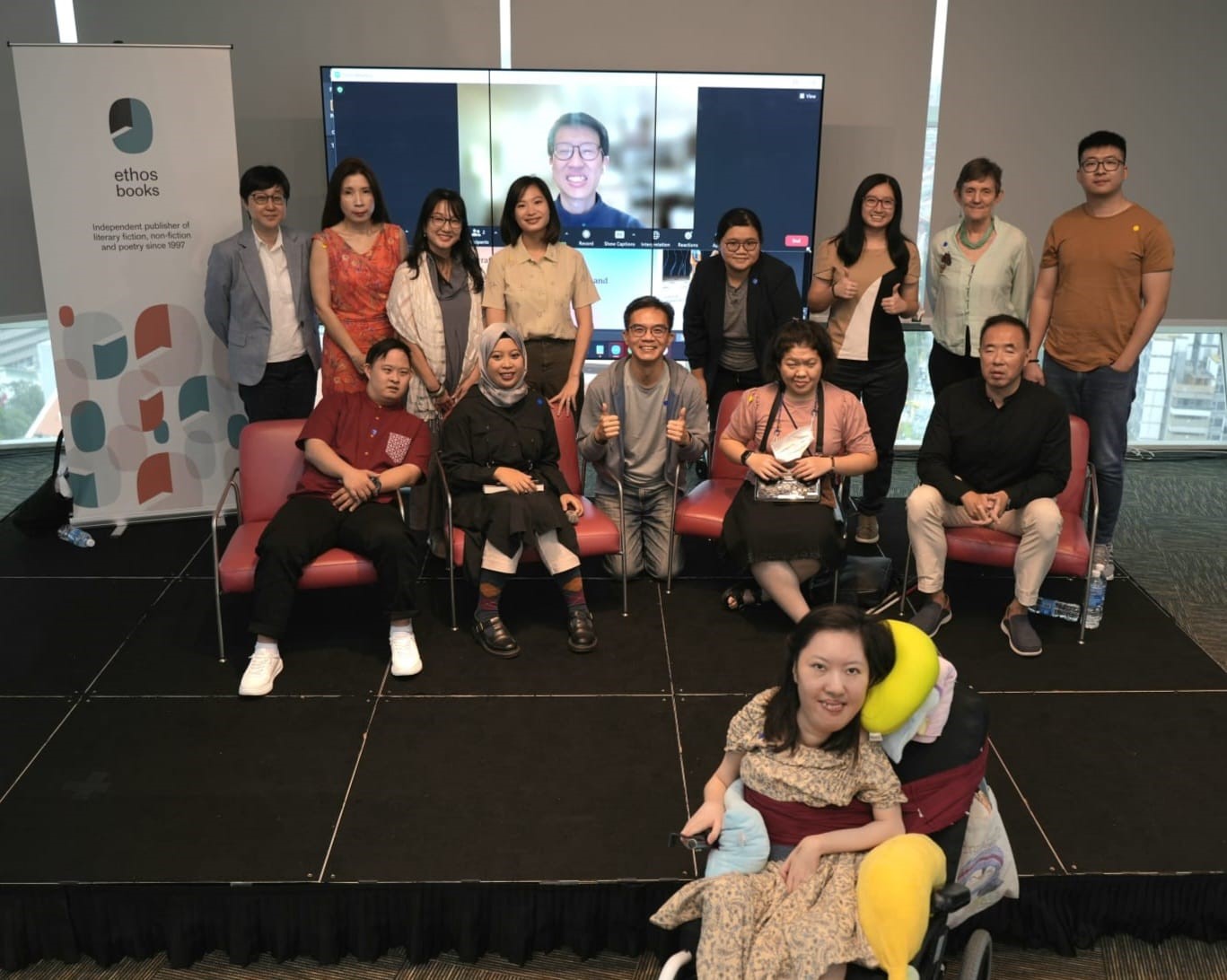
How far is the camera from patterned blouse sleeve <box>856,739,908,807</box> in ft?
7.98

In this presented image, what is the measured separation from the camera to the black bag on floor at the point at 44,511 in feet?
17.3

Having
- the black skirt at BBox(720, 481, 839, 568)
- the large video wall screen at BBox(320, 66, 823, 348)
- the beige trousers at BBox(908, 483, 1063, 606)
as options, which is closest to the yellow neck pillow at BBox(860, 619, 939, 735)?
the black skirt at BBox(720, 481, 839, 568)

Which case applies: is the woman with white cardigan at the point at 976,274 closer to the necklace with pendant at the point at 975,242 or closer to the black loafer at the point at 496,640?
the necklace with pendant at the point at 975,242

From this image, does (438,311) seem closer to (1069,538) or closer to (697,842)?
(1069,538)

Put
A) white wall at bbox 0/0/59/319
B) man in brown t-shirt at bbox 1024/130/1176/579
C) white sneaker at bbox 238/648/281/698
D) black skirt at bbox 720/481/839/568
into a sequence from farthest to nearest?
white wall at bbox 0/0/59/319 → man in brown t-shirt at bbox 1024/130/1176/579 → black skirt at bbox 720/481/839/568 → white sneaker at bbox 238/648/281/698

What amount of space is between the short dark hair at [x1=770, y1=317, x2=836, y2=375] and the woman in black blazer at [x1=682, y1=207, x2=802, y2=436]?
42 centimetres

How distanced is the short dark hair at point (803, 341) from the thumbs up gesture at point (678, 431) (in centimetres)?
44

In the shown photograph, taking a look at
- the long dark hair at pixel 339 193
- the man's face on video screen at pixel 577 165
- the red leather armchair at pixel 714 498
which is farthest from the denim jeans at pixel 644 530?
the man's face on video screen at pixel 577 165

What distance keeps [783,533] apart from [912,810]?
185 centimetres

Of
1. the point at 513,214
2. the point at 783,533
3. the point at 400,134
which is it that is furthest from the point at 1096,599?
the point at 400,134

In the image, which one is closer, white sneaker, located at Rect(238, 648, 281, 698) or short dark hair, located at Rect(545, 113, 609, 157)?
white sneaker, located at Rect(238, 648, 281, 698)

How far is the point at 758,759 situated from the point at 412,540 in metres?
1.93

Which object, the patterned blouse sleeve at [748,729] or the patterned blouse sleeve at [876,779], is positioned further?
the patterned blouse sleeve at [748,729]

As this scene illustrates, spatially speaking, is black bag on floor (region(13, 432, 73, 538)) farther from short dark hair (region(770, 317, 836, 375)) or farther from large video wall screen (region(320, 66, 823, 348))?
short dark hair (region(770, 317, 836, 375))
